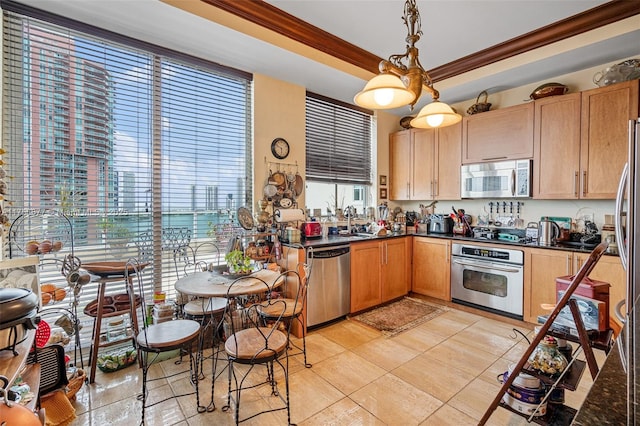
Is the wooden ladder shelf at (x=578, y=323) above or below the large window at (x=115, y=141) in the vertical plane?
below

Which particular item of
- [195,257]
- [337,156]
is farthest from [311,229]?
[195,257]

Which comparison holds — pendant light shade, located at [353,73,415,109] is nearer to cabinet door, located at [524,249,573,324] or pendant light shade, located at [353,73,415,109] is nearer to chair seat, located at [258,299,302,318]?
chair seat, located at [258,299,302,318]

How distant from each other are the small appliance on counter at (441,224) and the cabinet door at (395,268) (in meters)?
0.45

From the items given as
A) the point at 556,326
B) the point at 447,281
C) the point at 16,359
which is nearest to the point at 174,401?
the point at 16,359

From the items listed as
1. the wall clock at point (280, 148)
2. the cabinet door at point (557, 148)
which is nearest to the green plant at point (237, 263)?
the wall clock at point (280, 148)

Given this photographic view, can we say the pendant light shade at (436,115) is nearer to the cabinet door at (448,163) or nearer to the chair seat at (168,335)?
the cabinet door at (448,163)

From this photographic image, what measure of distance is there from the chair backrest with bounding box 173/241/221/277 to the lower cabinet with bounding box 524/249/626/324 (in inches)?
134

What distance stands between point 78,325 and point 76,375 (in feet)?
1.18

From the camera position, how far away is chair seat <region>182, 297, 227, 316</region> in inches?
93.9

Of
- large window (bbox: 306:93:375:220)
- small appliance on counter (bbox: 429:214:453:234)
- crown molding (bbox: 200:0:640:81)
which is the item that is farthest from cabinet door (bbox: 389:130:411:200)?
crown molding (bbox: 200:0:640:81)

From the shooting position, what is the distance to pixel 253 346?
180cm

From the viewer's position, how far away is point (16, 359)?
1043 millimetres

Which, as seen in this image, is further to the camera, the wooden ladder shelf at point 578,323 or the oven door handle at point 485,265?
the oven door handle at point 485,265

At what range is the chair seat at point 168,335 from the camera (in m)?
1.78
